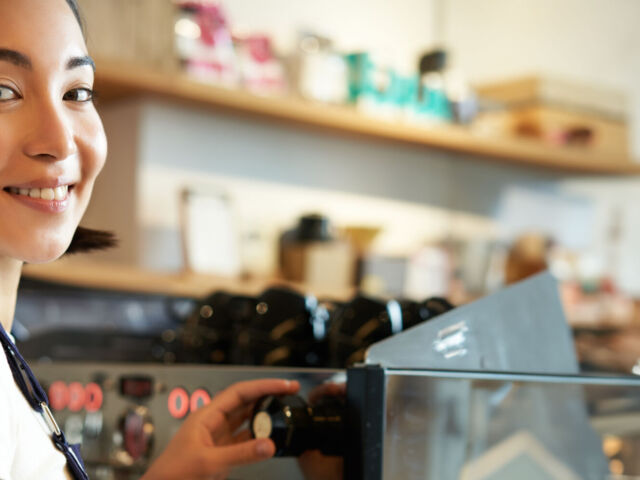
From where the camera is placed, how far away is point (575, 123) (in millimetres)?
3406

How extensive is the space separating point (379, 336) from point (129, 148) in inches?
72.0

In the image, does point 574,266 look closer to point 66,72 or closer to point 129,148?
point 129,148

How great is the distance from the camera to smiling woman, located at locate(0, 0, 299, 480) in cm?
57

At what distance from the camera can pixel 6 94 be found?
570mm

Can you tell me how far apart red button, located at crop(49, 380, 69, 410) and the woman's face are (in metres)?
0.43

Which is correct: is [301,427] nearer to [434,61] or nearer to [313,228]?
[313,228]

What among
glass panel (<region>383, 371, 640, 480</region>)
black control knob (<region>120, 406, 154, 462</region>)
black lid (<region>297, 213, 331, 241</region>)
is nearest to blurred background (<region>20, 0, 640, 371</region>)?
black lid (<region>297, 213, 331, 241</region>)

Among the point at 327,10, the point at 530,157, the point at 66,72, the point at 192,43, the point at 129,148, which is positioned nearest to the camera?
the point at 66,72

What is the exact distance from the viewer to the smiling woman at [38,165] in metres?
0.57

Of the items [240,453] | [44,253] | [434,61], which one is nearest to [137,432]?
[240,453]

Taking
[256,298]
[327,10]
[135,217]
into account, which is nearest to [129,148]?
[135,217]

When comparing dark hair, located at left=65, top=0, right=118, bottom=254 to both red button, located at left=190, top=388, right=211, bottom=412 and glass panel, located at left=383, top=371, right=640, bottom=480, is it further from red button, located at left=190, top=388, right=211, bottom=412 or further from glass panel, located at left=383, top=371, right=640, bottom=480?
glass panel, located at left=383, top=371, right=640, bottom=480

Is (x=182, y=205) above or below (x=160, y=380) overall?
above

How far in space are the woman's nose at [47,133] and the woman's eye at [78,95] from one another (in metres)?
0.03
